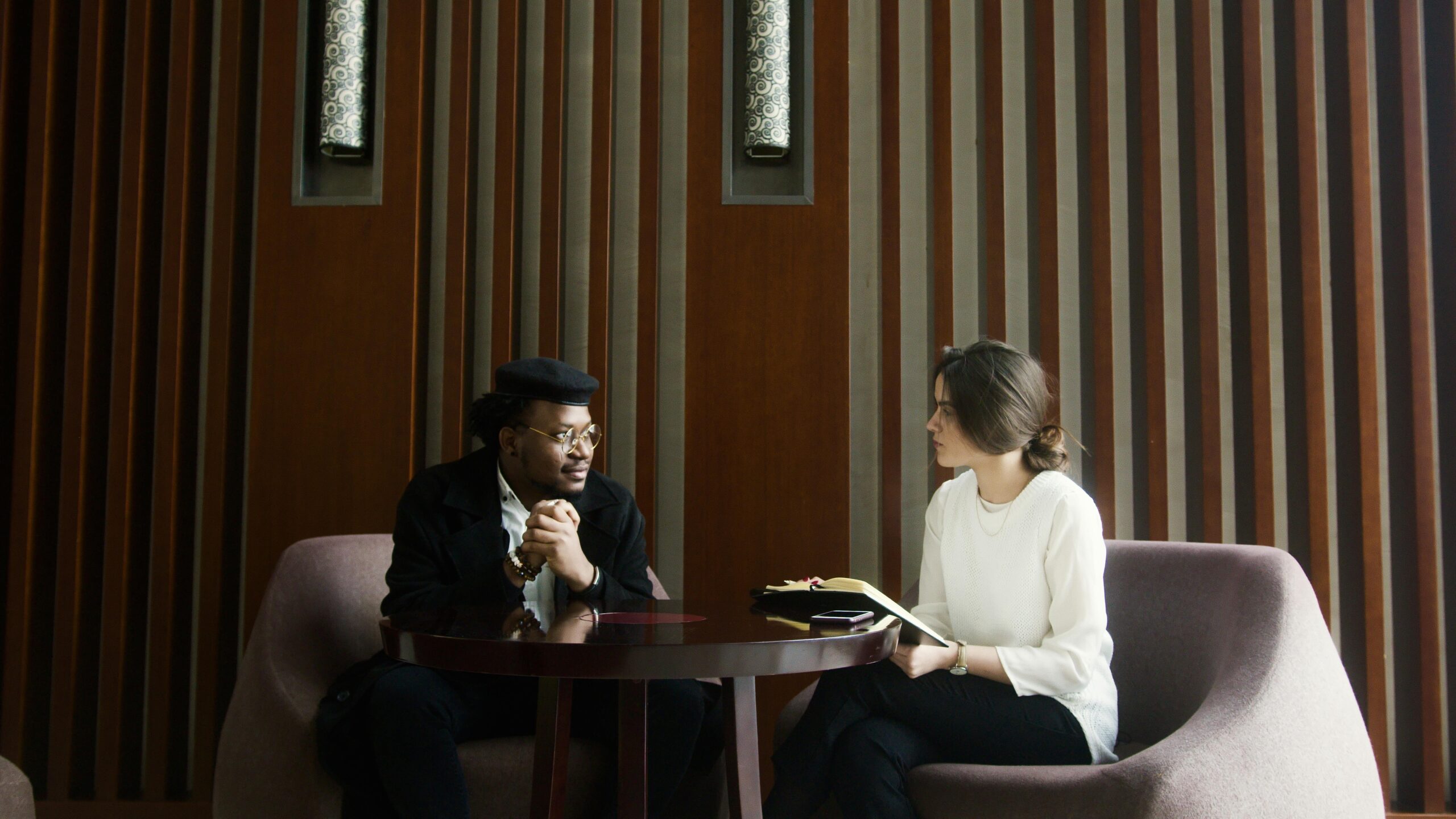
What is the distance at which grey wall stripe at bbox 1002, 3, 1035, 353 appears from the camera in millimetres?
2643

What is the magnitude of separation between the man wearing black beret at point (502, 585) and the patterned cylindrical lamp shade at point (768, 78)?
0.93 metres

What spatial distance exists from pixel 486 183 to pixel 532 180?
0.43 feet

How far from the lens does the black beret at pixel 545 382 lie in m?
2.05

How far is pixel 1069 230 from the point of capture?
2648mm

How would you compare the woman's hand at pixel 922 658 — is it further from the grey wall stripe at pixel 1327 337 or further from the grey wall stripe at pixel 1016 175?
the grey wall stripe at pixel 1327 337

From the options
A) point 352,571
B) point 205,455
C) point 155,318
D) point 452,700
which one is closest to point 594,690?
point 452,700

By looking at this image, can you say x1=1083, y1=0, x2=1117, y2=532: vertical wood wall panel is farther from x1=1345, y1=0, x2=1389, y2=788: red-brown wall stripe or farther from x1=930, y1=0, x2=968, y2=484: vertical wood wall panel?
x1=1345, y1=0, x2=1389, y2=788: red-brown wall stripe

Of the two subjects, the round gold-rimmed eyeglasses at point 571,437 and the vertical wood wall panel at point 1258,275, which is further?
the vertical wood wall panel at point 1258,275

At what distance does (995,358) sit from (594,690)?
1000 millimetres

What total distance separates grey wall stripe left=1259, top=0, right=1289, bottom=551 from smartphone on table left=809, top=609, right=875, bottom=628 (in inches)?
61.3

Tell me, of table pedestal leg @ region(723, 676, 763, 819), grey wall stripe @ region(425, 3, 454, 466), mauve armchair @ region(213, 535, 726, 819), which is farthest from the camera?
grey wall stripe @ region(425, 3, 454, 466)

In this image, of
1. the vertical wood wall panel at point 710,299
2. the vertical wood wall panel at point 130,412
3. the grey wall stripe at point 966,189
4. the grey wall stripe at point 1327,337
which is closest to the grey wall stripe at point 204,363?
the vertical wood wall panel at point 710,299

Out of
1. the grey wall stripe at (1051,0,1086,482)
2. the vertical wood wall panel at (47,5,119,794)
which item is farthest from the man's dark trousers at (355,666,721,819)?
the vertical wood wall panel at (47,5,119,794)

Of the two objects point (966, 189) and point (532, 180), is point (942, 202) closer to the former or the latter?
point (966, 189)
